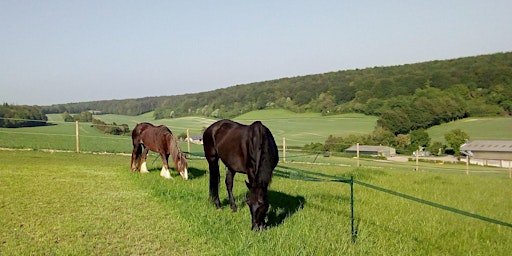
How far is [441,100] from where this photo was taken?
178 feet

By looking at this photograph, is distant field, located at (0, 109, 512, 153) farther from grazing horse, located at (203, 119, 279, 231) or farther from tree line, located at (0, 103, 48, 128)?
grazing horse, located at (203, 119, 279, 231)

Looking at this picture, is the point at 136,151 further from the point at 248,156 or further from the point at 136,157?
the point at 248,156

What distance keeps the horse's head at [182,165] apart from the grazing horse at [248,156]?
2.44 metres

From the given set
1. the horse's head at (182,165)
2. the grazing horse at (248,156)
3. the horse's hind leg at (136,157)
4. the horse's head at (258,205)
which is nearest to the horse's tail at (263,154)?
the grazing horse at (248,156)

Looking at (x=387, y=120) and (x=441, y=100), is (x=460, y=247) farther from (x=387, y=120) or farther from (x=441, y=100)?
(x=441, y=100)

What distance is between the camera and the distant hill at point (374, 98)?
1826 inches

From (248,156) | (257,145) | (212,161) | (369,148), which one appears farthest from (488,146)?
(257,145)

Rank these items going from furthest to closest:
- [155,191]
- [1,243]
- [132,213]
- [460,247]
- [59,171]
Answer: [59,171], [155,191], [132,213], [460,247], [1,243]

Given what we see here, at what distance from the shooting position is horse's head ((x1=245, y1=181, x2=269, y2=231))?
561 centimetres

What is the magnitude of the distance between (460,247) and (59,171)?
34.5 feet

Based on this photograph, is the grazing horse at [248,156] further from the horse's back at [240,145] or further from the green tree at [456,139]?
the green tree at [456,139]

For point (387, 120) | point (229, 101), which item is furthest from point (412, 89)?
point (229, 101)

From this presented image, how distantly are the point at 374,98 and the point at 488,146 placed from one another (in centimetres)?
1649

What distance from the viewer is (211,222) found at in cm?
618
